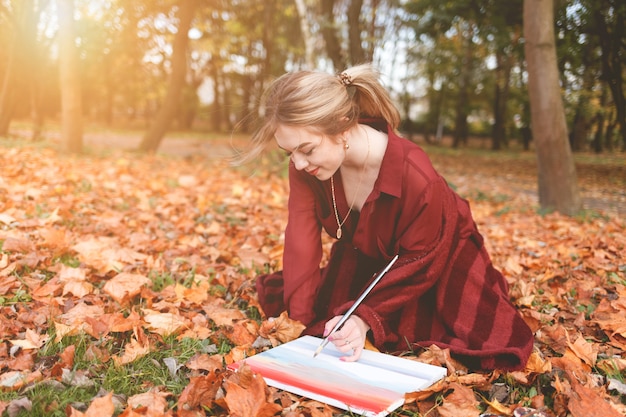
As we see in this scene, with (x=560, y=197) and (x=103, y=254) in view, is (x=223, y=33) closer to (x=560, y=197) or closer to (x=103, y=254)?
(x=560, y=197)

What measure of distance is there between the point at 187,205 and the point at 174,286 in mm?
2331

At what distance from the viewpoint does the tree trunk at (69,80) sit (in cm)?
836

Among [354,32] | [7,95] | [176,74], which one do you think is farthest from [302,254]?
[7,95]

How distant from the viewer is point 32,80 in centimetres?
1132

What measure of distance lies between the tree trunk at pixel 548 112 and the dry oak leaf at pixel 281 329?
4.30 metres

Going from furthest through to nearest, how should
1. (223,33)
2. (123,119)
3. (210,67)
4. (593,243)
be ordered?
(123,119)
(210,67)
(223,33)
(593,243)

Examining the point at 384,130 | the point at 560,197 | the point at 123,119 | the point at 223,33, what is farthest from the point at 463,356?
the point at 123,119

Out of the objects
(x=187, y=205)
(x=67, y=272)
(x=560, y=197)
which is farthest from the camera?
(x=560, y=197)

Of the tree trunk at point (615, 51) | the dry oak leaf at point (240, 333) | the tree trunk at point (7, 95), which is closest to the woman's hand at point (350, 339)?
the dry oak leaf at point (240, 333)

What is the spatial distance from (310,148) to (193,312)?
1.00 metres

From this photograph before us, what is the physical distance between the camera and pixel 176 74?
10.8 meters

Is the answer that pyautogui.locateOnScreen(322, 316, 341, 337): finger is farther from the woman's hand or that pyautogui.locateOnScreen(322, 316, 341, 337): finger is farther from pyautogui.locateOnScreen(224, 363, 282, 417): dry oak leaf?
pyautogui.locateOnScreen(224, 363, 282, 417): dry oak leaf

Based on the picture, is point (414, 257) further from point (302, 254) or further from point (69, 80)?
point (69, 80)

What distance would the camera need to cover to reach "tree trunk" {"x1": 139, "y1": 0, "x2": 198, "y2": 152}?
34.8ft
